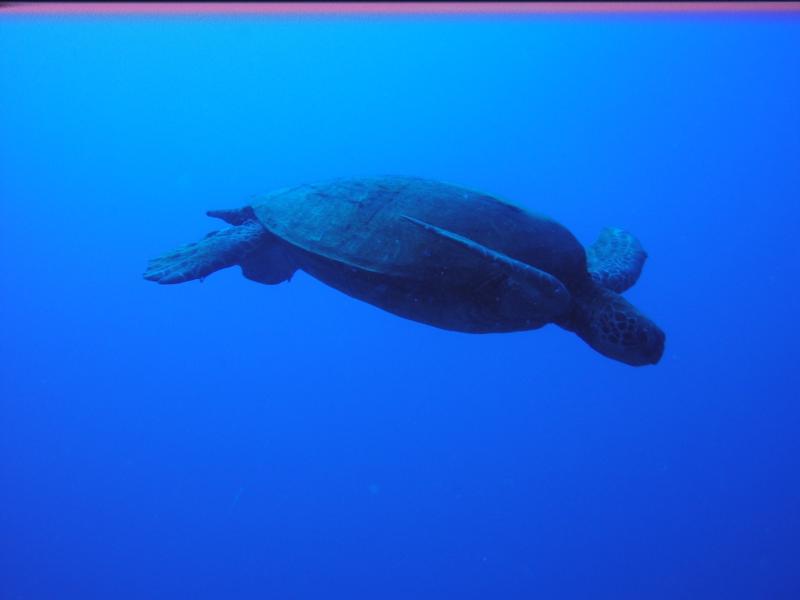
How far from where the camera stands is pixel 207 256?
5.44 metres

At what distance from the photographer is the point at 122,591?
10.9 metres

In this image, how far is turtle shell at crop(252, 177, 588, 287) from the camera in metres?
4.16

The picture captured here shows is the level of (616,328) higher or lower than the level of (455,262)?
lower

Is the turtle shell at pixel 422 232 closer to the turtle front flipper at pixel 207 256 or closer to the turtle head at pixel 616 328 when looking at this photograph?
the turtle head at pixel 616 328

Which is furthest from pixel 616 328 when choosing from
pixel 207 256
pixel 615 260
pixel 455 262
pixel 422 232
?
pixel 207 256

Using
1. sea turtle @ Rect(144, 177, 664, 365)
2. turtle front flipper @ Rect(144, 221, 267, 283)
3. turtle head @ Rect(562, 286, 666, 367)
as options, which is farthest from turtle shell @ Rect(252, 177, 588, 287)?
turtle front flipper @ Rect(144, 221, 267, 283)

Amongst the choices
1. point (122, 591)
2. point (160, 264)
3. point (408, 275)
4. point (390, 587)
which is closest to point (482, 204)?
point (408, 275)

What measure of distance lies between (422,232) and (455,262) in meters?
0.42

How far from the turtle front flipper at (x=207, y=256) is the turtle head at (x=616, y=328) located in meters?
3.74

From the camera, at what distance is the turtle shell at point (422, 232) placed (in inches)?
164

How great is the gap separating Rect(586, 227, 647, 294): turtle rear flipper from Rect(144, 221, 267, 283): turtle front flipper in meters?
3.91

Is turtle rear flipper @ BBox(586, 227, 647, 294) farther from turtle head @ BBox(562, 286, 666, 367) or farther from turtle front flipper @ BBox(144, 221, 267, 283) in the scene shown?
turtle front flipper @ BBox(144, 221, 267, 283)

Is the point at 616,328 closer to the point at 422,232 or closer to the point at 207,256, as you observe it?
the point at 422,232

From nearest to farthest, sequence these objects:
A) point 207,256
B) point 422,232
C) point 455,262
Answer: point 455,262 < point 422,232 < point 207,256
